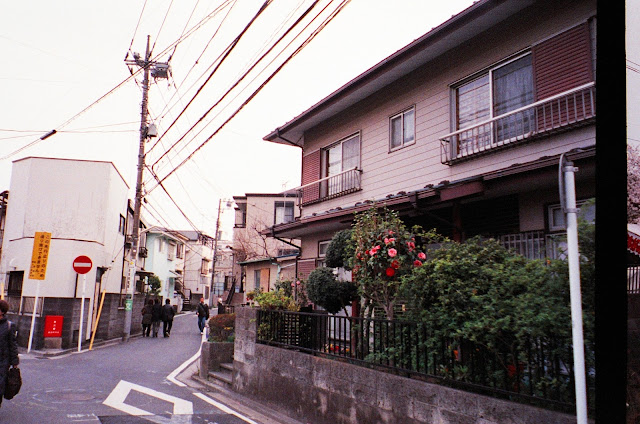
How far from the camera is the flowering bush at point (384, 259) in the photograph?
699cm

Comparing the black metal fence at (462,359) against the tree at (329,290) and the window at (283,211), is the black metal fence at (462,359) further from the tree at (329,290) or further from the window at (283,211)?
the window at (283,211)

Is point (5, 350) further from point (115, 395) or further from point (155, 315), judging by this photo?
point (155, 315)

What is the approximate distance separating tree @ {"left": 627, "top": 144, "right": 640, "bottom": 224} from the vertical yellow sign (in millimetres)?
16724

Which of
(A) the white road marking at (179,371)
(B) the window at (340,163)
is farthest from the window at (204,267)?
(B) the window at (340,163)

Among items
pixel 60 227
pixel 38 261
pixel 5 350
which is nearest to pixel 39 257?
pixel 38 261

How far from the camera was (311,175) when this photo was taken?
49.3 ft

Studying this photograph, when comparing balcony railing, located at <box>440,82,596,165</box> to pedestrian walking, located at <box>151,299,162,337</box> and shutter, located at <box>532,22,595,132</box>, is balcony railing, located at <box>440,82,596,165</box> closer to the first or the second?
shutter, located at <box>532,22,595,132</box>

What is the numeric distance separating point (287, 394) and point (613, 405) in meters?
6.20

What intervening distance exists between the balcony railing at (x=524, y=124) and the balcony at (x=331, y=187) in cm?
321

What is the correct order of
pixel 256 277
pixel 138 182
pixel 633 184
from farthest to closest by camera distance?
pixel 256 277 < pixel 138 182 < pixel 633 184

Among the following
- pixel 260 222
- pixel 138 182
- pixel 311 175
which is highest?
pixel 260 222

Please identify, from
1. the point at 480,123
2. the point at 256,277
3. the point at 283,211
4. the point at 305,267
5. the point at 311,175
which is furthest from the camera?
the point at 283,211

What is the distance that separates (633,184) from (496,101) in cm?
719

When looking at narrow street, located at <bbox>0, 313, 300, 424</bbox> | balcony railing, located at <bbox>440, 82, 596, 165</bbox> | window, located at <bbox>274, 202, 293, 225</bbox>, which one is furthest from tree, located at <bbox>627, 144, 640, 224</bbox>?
window, located at <bbox>274, 202, 293, 225</bbox>
